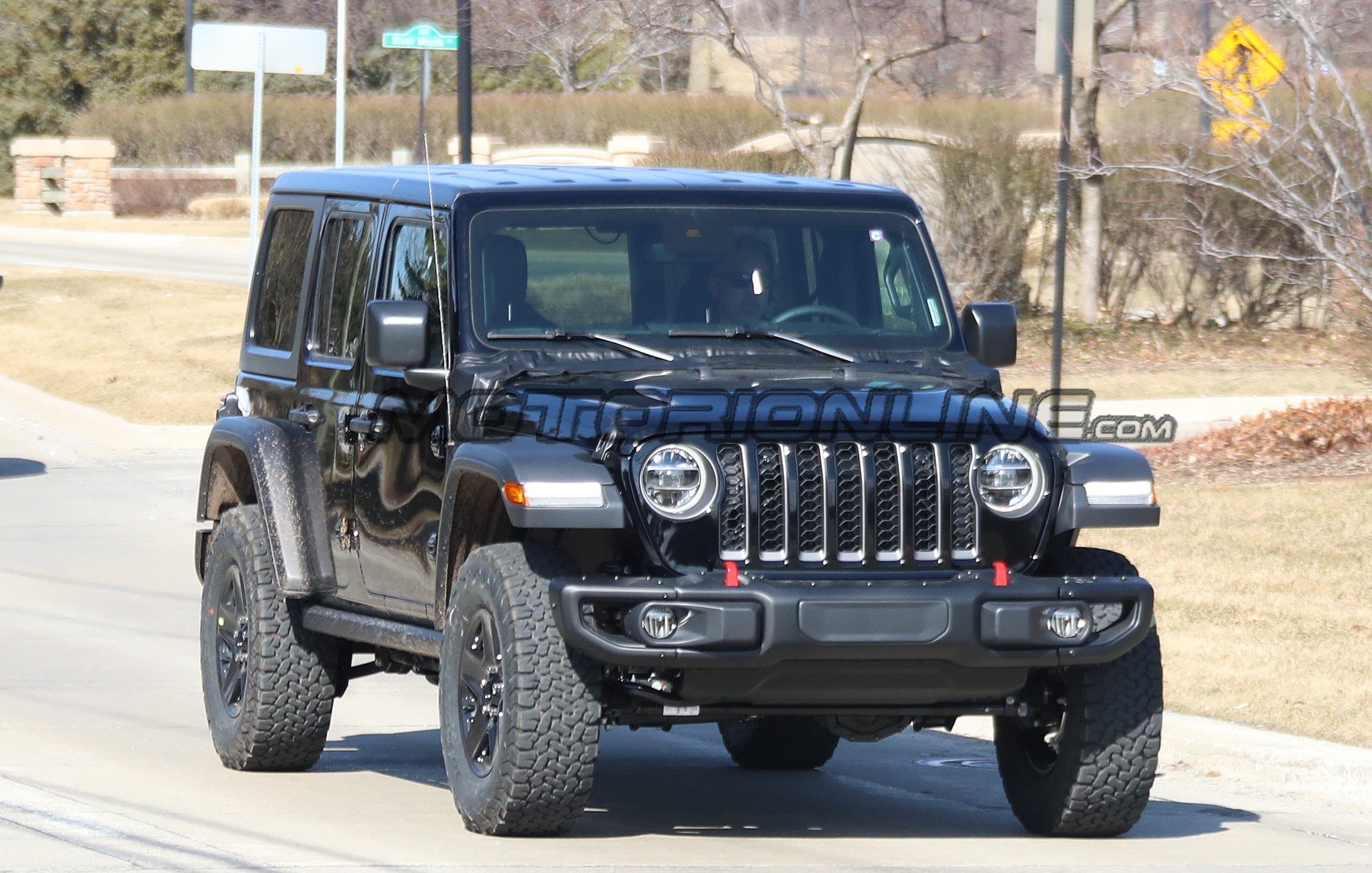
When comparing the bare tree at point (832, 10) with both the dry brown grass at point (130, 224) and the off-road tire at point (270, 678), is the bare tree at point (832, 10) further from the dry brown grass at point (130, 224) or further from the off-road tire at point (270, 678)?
the off-road tire at point (270, 678)

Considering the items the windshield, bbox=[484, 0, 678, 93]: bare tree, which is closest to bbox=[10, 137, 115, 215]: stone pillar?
bbox=[484, 0, 678, 93]: bare tree

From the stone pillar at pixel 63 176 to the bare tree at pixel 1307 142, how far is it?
1247 inches

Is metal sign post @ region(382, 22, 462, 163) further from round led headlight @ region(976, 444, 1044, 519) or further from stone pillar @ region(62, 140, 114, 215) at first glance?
stone pillar @ region(62, 140, 114, 215)

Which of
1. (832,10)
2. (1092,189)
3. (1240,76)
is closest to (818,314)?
(1240,76)

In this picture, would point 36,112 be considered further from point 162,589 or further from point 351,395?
point 351,395

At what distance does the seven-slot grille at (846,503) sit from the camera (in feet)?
20.0

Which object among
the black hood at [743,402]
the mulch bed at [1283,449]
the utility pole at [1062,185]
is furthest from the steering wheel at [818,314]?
the mulch bed at [1283,449]

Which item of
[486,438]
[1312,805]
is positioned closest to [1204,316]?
[1312,805]

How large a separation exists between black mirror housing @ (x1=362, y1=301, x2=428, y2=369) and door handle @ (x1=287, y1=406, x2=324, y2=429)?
107 cm

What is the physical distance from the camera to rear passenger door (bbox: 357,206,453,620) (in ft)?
23.0

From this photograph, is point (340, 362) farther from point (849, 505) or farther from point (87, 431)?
point (87, 431)

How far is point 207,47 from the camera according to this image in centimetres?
2091

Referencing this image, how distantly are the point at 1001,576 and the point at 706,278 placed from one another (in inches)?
67.0

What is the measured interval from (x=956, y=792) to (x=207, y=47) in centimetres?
1505
